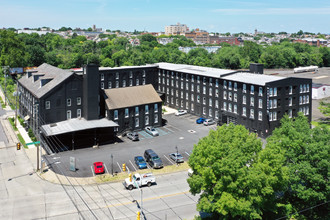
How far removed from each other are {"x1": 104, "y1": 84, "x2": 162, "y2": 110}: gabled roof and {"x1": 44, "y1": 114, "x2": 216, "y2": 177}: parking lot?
7033mm

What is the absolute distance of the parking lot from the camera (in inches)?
2169

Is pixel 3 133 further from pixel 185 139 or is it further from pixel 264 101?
pixel 264 101

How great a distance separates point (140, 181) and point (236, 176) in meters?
18.6

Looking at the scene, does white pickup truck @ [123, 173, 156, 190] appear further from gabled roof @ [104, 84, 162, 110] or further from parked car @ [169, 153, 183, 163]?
gabled roof @ [104, 84, 162, 110]

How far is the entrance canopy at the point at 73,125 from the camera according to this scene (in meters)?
61.2

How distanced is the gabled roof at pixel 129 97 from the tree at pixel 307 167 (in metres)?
38.7

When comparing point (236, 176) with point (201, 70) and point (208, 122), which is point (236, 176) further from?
point (201, 70)

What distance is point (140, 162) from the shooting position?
182 feet

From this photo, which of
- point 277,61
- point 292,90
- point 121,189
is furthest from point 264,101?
point 277,61

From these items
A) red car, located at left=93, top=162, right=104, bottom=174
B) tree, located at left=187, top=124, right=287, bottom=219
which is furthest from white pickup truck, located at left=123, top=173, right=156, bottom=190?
tree, located at left=187, top=124, right=287, bottom=219

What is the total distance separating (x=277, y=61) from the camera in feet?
635

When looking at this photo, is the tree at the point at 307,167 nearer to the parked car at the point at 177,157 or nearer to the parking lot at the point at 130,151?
the parked car at the point at 177,157

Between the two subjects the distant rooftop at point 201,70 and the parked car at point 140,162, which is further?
the distant rooftop at point 201,70

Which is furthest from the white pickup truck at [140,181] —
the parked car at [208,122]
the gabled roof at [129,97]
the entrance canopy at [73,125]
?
the parked car at [208,122]
